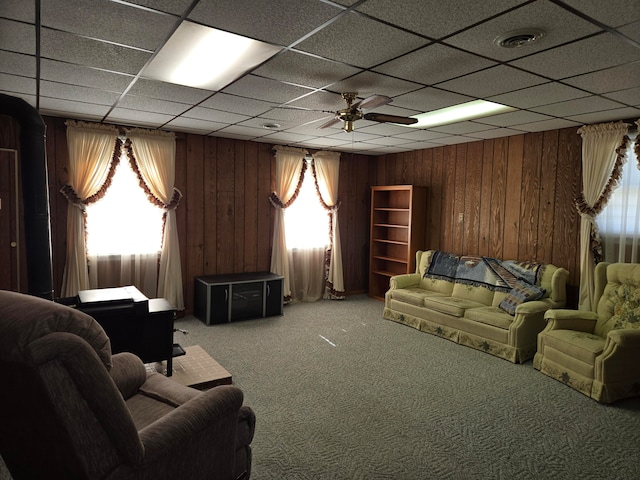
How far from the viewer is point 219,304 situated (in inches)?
211

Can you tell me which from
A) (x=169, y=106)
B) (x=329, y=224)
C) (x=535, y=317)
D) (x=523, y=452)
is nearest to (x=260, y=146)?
(x=329, y=224)

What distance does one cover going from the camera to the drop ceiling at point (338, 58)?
2066 mm

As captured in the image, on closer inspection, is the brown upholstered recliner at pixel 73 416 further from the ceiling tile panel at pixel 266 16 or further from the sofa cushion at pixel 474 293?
the sofa cushion at pixel 474 293

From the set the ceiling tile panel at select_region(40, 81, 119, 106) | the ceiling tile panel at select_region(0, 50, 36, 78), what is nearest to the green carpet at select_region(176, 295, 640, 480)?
the ceiling tile panel at select_region(40, 81, 119, 106)

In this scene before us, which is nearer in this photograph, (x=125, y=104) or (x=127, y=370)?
(x=127, y=370)

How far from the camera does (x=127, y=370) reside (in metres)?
2.35

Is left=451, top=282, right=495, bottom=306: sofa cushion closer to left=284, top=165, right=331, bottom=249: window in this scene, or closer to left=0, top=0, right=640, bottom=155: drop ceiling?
left=0, top=0, right=640, bottom=155: drop ceiling

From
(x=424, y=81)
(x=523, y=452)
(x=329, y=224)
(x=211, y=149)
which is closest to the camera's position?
(x=523, y=452)

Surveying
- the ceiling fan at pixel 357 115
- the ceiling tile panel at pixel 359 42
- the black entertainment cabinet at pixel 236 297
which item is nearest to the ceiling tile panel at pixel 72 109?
the black entertainment cabinet at pixel 236 297

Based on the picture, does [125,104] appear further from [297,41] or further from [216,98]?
[297,41]

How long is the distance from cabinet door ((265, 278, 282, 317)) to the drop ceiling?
2.24 meters

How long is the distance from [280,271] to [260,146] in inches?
73.1

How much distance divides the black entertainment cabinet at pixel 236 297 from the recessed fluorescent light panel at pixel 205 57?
280 centimetres

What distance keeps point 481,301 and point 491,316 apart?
64 cm
